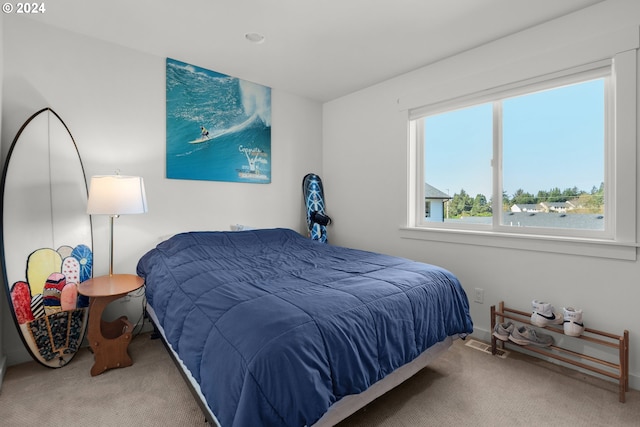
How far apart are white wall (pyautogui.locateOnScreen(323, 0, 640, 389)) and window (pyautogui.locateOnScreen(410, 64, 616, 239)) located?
0.17 metres

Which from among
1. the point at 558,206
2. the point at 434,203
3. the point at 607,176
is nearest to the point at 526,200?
the point at 558,206

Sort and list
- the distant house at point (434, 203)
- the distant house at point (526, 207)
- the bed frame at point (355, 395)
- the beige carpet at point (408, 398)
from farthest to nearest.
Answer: the distant house at point (434, 203), the distant house at point (526, 207), the beige carpet at point (408, 398), the bed frame at point (355, 395)

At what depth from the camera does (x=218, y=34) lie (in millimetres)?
2439

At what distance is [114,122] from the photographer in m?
2.59

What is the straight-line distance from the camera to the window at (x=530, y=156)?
216cm

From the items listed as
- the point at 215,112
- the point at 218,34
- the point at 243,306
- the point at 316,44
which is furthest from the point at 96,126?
the point at 243,306

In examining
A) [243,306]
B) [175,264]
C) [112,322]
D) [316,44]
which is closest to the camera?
[243,306]

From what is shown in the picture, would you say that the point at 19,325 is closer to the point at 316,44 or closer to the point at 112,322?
the point at 112,322

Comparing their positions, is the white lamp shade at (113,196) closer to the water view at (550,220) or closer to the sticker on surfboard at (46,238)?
the sticker on surfboard at (46,238)

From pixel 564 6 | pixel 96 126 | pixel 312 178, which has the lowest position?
pixel 312 178

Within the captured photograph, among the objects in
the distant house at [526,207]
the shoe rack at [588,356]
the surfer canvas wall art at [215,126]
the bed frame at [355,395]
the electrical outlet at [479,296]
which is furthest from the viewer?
the surfer canvas wall art at [215,126]

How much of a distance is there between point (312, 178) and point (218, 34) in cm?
189

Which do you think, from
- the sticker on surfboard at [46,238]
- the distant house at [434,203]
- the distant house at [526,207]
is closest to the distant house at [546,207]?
the distant house at [526,207]

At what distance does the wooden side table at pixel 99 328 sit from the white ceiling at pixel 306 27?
1.91 m
